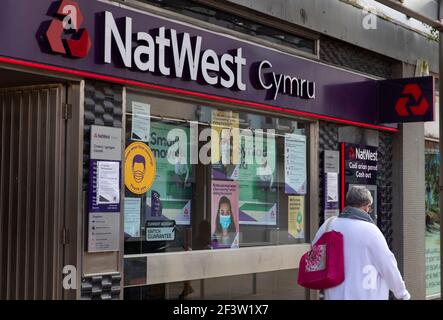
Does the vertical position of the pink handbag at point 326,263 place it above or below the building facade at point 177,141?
below

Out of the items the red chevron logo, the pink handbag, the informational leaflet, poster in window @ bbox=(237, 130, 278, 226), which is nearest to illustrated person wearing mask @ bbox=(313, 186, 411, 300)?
the pink handbag

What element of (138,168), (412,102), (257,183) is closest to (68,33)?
(138,168)

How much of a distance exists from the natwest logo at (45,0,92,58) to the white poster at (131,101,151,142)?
89 cm

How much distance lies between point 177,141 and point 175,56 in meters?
0.88

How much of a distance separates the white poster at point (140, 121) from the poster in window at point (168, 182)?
96 millimetres

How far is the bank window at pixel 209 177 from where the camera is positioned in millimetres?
6945

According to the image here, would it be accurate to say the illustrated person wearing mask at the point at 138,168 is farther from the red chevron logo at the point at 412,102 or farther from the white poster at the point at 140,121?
the red chevron logo at the point at 412,102

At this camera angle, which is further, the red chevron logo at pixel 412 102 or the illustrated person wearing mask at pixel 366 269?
the red chevron logo at pixel 412 102

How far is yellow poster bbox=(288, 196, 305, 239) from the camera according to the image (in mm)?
8914

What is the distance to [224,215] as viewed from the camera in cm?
791

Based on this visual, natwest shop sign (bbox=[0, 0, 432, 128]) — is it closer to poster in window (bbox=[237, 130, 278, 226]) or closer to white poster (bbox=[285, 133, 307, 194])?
white poster (bbox=[285, 133, 307, 194])

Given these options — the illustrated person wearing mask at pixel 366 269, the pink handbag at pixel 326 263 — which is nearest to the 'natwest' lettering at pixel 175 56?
A: the pink handbag at pixel 326 263

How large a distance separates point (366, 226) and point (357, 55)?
5309mm
